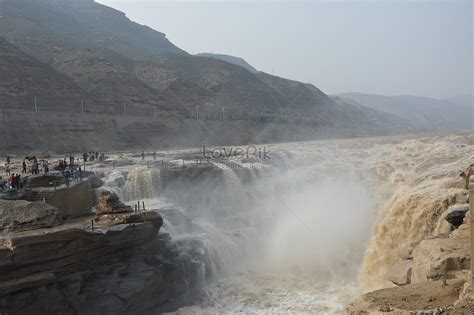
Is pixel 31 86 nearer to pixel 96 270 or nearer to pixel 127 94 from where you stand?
pixel 127 94

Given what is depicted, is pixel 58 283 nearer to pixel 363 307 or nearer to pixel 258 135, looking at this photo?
pixel 363 307

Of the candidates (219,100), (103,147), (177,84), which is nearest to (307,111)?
(219,100)

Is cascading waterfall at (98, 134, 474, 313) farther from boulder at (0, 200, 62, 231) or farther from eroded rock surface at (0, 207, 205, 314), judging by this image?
boulder at (0, 200, 62, 231)

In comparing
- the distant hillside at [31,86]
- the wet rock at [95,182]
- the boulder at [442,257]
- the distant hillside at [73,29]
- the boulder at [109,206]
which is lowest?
the boulder at [442,257]

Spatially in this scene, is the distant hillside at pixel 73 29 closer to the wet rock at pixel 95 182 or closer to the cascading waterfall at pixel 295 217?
the cascading waterfall at pixel 295 217

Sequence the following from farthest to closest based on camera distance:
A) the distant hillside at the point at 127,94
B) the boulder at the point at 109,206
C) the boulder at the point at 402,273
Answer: the distant hillside at the point at 127,94, the boulder at the point at 109,206, the boulder at the point at 402,273

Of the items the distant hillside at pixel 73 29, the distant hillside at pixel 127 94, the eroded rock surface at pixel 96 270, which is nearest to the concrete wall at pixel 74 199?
the eroded rock surface at pixel 96 270
